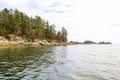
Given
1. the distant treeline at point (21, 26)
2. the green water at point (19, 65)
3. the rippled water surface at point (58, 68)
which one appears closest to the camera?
the rippled water surface at point (58, 68)

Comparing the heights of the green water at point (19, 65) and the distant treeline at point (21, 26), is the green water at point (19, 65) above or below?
below

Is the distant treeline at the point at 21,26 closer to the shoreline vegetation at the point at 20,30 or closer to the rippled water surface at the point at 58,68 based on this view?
the shoreline vegetation at the point at 20,30

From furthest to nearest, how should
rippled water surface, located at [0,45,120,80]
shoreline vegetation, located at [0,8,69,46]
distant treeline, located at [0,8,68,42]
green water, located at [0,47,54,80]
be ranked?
distant treeline, located at [0,8,68,42], shoreline vegetation, located at [0,8,69,46], green water, located at [0,47,54,80], rippled water surface, located at [0,45,120,80]

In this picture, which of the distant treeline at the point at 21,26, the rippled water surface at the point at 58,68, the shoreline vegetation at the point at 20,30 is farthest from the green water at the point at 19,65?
the distant treeline at the point at 21,26

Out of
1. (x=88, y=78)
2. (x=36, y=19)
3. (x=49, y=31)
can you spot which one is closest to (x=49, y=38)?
(x=49, y=31)

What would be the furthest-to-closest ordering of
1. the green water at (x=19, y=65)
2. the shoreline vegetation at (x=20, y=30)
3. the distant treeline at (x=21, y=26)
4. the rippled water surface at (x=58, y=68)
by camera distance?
1. the distant treeline at (x=21, y=26)
2. the shoreline vegetation at (x=20, y=30)
3. the green water at (x=19, y=65)
4. the rippled water surface at (x=58, y=68)

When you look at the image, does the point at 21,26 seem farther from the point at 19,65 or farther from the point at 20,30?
the point at 19,65

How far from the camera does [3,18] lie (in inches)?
4515

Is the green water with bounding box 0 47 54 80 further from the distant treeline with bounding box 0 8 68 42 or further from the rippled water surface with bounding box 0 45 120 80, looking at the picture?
the distant treeline with bounding box 0 8 68 42

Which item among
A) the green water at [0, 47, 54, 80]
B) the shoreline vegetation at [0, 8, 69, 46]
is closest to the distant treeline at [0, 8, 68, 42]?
the shoreline vegetation at [0, 8, 69, 46]

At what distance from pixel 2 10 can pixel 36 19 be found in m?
31.2

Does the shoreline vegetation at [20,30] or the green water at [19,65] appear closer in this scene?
the green water at [19,65]

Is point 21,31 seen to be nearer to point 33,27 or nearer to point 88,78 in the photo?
point 33,27

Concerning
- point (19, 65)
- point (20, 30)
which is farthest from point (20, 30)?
point (19, 65)
